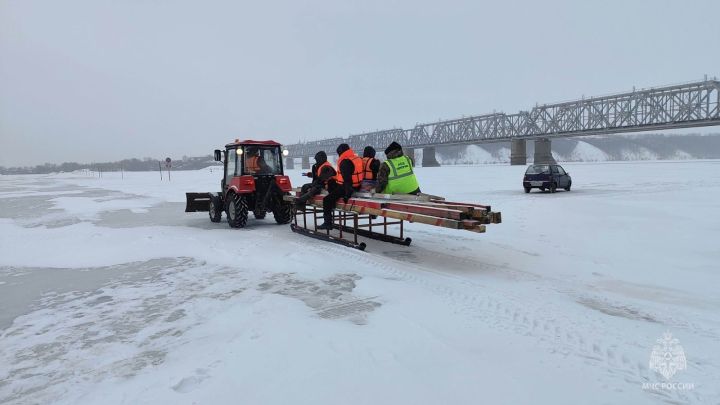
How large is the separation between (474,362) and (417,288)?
2.15 m

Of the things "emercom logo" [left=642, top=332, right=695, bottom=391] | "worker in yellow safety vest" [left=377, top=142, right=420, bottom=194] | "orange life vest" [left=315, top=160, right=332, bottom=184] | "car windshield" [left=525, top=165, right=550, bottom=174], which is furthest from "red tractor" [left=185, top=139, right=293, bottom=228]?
"car windshield" [left=525, top=165, right=550, bottom=174]

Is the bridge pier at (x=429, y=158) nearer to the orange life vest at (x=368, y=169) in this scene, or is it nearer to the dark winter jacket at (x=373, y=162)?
the dark winter jacket at (x=373, y=162)

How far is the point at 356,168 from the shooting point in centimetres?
902

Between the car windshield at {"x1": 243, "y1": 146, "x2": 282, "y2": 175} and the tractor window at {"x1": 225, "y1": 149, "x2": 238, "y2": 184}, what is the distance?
0.46 meters

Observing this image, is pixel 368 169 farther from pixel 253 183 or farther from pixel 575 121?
pixel 575 121

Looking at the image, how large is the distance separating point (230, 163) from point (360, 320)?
9026mm

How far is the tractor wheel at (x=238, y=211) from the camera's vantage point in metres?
11.3

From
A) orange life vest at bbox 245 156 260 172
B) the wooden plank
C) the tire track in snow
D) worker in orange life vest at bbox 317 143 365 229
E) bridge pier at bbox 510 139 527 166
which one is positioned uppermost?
bridge pier at bbox 510 139 527 166

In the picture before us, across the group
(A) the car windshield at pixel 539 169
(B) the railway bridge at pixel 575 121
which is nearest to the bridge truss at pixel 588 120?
(B) the railway bridge at pixel 575 121

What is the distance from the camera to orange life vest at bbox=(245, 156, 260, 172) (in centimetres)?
1172

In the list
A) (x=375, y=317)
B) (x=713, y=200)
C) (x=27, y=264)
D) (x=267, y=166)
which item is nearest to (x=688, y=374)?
(x=375, y=317)

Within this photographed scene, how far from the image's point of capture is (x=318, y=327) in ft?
14.3

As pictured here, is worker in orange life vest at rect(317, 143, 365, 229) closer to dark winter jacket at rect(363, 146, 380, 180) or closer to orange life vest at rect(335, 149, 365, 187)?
orange life vest at rect(335, 149, 365, 187)

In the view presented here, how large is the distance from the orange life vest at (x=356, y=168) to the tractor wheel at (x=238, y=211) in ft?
12.1
